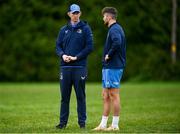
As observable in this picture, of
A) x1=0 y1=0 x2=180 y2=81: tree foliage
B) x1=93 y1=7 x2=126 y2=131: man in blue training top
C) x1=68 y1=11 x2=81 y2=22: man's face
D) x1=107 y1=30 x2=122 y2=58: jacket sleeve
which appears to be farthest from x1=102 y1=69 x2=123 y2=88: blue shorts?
x1=0 y1=0 x2=180 y2=81: tree foliage

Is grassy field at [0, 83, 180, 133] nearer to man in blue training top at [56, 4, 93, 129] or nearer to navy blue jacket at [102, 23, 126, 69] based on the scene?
man in blue training top at [56, 4, 93, 129]

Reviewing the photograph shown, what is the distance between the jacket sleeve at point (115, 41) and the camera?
40.5 ft

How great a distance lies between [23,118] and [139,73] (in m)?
26.6

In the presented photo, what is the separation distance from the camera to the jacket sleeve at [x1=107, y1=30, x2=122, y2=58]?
40.5ft

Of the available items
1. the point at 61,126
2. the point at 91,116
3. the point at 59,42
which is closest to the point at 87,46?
the point at 59,42

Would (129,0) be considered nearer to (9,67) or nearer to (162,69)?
(162,69)

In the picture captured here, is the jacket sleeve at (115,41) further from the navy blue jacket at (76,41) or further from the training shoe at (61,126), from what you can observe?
the training shoe at (61,126)

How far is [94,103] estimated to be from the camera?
67.9 feet

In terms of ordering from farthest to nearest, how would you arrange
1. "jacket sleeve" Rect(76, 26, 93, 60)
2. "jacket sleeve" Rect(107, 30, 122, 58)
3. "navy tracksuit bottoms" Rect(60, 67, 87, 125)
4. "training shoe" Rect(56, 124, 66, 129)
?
"training shoe" Rect(56, 124, 66, 129)
"navy tracksuit bottoms" Rect(60, 67, 87, 125)
"jacket sleeve" Rect(76, 26, 93, 60)
"jacket sleeve" Rect(107, 30, 122, 58)

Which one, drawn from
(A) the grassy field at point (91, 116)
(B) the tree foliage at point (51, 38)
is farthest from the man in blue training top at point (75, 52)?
(B) the tree foliage at point (51, 38)

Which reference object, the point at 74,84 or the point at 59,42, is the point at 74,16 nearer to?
the point at 59,42

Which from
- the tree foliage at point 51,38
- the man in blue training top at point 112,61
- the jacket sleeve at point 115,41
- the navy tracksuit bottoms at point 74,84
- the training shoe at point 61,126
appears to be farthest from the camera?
the tree foliage at point 51,38

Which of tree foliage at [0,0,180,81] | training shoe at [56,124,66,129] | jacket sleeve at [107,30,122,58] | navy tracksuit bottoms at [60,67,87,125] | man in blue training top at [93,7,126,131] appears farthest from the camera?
tree foliage at [0,0,180,81]

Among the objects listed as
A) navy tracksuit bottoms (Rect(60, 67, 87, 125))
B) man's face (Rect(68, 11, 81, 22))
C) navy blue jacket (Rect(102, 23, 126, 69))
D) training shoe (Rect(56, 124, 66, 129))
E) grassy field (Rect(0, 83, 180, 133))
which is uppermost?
man's face (Rect(68, 11, 81, 22))
